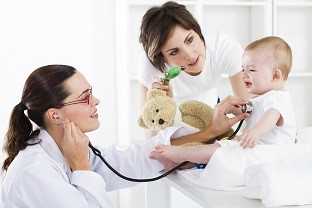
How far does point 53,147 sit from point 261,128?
54cm

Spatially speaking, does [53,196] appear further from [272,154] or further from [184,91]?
[184,91]

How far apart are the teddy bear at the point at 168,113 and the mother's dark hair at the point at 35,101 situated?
0.31 metres

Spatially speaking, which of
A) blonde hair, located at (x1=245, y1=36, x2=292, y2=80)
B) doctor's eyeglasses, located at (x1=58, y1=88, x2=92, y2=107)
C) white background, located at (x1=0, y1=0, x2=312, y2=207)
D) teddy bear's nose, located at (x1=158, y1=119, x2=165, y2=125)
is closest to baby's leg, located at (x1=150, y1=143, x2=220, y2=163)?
teddy bear's nose, located at (x1=158, y1=119, x2=165, y2=125)

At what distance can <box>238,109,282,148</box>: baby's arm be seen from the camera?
4.77ft

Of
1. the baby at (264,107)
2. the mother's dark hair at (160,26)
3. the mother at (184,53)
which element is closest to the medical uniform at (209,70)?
the mother at (184,53)

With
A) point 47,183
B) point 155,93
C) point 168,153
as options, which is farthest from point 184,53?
point 47,183

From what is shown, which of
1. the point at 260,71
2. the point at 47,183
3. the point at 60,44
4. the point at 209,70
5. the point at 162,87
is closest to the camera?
the point at 47,183

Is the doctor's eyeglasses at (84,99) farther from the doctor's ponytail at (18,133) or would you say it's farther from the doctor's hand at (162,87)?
the doctor's hand at (162,87)

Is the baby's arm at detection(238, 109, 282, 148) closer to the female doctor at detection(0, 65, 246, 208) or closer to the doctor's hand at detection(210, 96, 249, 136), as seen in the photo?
the doctor's hand at detection(210, 96, 249, 136)

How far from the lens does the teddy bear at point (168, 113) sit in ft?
5.65

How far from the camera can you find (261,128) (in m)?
1.53

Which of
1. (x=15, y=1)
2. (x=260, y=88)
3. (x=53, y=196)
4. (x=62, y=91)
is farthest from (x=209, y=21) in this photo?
(x=53, y=196)

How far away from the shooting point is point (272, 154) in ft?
4.59

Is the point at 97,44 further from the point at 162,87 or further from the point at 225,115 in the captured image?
the point at 225,115
